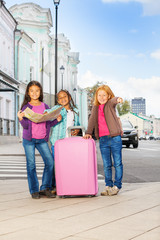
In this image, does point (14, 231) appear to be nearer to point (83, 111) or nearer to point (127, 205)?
point (127, 205)

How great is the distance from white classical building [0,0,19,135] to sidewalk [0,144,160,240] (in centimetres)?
2415

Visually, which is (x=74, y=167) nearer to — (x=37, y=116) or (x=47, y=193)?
(x=47, y=193)

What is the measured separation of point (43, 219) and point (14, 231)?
584mm

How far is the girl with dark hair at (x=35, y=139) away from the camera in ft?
19.9

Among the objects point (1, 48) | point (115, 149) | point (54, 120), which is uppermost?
point (1, 48)

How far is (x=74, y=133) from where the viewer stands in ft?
22.2

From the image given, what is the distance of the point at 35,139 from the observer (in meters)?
6.11

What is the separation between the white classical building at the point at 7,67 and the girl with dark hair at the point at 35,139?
23566mm

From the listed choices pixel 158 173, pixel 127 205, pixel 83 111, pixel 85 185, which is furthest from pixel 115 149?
pixel 83 111

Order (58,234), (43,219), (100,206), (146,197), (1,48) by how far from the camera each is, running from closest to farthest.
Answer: (58,234), (43,219), (100,206), (146,197), (1,48)

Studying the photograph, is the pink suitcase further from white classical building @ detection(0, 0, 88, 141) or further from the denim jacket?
white classical building @ detection(0, 0, 88, 141)

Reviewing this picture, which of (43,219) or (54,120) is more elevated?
(54,120)

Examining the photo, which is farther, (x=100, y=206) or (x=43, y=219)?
(x=100, y=206)

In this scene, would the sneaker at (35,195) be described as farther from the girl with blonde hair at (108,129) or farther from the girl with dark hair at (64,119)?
the girl with blonde hair at (108,129)
